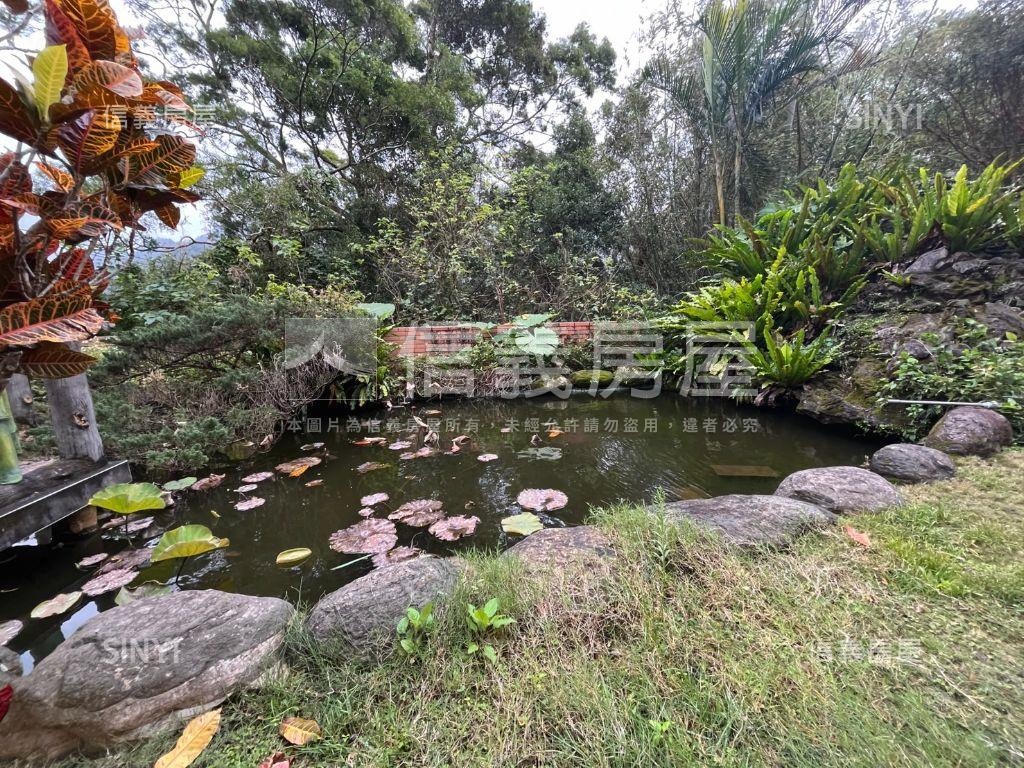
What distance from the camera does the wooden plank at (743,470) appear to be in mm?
2741

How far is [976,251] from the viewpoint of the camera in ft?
12.0

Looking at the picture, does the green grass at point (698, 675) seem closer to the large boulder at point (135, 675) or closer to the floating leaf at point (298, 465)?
the large boulder at point (135, 675)

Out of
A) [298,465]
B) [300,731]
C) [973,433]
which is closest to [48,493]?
[298,465]

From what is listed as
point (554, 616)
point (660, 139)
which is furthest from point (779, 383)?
point (660, 139)

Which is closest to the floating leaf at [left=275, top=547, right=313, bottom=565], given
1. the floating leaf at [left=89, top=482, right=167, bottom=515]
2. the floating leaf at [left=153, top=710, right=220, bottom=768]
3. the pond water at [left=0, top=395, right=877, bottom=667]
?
the pond water at [left=0, top=395, right=877, bottom=667]

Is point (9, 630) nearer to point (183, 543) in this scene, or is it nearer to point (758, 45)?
point (183, 543)

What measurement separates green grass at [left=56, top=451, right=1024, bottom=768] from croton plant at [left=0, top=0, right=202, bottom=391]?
1044 mm

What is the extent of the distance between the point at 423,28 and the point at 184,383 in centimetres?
891

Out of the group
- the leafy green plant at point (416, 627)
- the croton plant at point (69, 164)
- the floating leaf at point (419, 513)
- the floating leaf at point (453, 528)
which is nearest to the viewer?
the croton plant at point (69, 164)

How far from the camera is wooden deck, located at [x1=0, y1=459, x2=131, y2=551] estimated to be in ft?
5.68

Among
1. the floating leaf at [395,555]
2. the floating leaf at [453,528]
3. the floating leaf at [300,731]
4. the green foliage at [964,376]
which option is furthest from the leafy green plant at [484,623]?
the green foliage at [964,376]

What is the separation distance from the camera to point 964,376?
287 centimetres

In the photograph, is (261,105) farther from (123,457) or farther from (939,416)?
(939,416)

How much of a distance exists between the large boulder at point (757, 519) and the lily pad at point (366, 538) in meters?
1.41
